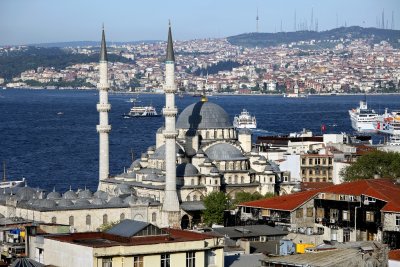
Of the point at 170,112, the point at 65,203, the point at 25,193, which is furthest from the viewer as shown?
the point at 25,193

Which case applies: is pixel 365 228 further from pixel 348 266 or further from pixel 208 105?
pixel 208 105

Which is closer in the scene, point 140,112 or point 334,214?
point 334,214

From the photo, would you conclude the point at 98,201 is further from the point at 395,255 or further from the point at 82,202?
the point at 395,255

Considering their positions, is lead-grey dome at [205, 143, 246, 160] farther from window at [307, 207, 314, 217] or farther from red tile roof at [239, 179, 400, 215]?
window at [307, 207, 314, 217]

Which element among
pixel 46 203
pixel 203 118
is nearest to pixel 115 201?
pixel 46 203

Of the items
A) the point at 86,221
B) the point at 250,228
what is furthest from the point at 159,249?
the point at 86,221

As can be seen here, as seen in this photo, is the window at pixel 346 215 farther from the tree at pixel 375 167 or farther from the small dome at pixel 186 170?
the small dome at pixel 186 170
